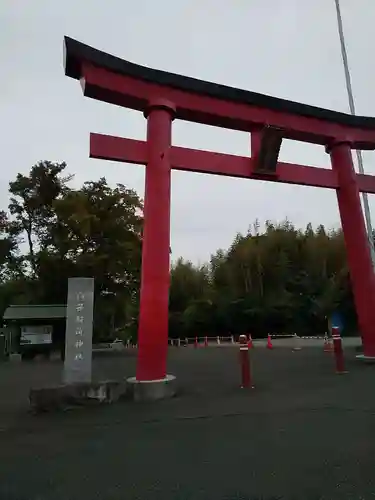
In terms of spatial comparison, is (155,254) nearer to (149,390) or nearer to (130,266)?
(149,390)

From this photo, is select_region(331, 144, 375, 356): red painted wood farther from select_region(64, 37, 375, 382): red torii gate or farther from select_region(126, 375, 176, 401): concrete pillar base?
select_region(126, 375, 176, 401): concrete pillar base

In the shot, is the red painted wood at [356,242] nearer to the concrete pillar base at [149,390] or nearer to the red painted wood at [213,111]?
the red painted wood at [213,111]

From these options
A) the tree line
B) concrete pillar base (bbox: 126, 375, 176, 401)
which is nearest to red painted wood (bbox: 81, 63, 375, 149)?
concrete pillar base (bbox: 126, 375, 176, 401)

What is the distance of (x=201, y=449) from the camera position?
12.9ft

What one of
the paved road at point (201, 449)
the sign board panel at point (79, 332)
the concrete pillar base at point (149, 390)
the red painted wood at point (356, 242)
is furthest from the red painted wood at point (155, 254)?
the red painted wood at point (356, 242)

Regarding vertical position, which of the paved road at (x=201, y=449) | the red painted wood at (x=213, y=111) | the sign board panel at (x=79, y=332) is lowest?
the paved road at (x=201, y=449)

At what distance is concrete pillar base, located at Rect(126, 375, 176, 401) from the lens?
281 inches

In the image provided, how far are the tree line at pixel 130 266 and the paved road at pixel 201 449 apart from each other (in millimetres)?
17276

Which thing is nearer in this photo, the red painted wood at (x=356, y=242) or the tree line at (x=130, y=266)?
the red painted wood at (x=356, y=242)

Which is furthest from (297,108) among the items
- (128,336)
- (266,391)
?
(128,336)

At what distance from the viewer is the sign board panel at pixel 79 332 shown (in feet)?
23.2

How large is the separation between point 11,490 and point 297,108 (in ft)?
31.6

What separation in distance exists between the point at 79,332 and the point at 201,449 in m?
3.87

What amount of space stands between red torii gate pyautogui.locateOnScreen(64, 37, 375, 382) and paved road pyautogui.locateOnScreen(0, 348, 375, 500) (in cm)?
212
